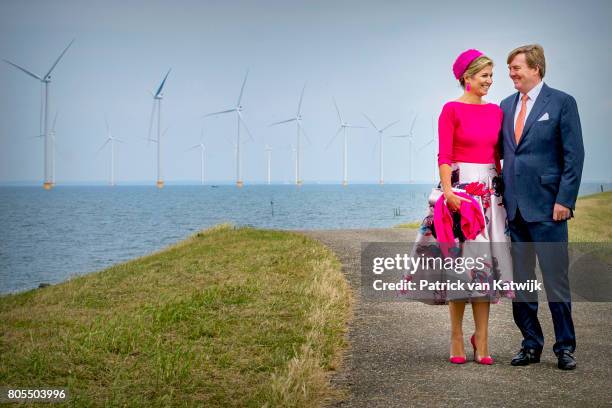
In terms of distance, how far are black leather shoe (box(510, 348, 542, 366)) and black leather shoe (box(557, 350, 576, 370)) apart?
0.78 ft

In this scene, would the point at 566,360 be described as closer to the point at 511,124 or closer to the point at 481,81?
the point at 511,124

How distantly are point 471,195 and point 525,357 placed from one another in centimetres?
179

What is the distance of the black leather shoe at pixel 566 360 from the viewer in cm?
666

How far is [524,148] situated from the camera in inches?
250

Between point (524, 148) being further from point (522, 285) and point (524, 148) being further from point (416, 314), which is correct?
point (416, 314)

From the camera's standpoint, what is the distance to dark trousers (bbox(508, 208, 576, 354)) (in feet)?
21.0

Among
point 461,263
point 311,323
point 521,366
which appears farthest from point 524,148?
point 311,323

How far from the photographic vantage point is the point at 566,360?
6.66m

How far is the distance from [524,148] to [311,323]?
3.73m

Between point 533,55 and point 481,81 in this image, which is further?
point 533,55

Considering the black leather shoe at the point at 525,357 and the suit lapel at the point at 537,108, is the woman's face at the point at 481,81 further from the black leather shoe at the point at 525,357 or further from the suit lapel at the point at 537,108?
the black leather shoe at the point at 525,357

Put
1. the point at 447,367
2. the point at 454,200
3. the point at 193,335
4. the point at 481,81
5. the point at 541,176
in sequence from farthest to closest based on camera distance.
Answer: the point at 193,335 → the point at 447,367 → the point at 541,176 → the point at 481,81 → the point at 454,200

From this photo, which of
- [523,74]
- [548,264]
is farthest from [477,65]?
[548,264]

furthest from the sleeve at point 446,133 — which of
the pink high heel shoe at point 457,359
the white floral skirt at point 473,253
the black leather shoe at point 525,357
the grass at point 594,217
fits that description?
the grass at point 594,217
